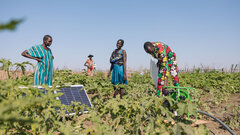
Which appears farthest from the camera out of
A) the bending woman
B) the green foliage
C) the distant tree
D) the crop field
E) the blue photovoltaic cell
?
the bending woman

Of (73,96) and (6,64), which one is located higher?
(6,64)

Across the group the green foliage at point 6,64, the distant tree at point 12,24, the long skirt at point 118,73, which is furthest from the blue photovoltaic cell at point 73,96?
the distant tree at point 12,24

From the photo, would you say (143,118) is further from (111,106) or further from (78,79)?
(78,79)

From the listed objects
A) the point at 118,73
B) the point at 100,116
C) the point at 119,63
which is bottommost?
the point at 100,116

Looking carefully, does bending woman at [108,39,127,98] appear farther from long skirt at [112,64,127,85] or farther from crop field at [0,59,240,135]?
crop field at [0,59,240,135]

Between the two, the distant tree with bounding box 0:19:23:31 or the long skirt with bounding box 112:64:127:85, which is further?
the long skirt with bounding box 112:64:127:85

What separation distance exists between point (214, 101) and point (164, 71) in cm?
256

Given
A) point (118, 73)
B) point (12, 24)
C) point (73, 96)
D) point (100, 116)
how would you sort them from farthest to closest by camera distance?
point (118, 73) < point (73, 96) < point (100, 116) < point (12, 24)

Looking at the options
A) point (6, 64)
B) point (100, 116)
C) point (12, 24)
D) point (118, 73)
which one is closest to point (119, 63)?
point (118, 73)

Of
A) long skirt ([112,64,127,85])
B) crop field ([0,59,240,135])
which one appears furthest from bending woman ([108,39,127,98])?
crop field ([0,59,240,135])

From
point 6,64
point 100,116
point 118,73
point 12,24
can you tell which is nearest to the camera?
point 12,24

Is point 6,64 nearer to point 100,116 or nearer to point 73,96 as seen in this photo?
point 100,116

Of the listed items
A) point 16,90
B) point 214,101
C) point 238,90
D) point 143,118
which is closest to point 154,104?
point 143,118

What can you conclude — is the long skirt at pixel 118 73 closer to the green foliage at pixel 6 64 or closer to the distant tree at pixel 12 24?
the green foliage at pixel 6 64
